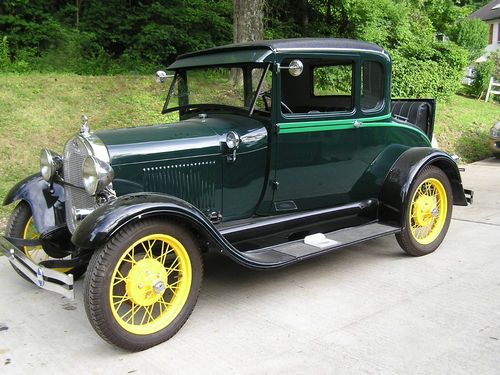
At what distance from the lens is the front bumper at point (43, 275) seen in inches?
118

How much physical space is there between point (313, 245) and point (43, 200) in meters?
2.12

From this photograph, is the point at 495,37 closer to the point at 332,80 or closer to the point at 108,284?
the point at 332,80

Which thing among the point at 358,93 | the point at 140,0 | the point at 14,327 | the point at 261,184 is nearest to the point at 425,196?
the point at 358,93

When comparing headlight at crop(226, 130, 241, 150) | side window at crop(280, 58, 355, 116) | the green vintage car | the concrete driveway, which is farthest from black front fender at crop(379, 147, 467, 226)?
headlight at crop(226, 130, 241, 150)

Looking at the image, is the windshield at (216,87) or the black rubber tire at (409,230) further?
the black rubber tire at (409,230)

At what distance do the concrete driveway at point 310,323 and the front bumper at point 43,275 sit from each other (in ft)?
1.25

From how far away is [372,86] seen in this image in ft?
14.7

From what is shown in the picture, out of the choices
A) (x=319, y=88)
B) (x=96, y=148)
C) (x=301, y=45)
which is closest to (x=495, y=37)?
(x=319, y=88)

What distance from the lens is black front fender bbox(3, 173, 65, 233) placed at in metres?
3.81

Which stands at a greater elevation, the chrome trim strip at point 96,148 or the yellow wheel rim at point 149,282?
the chrome trim strip at point 96,148

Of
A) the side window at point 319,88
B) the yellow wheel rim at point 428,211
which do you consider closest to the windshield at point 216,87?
the side window at point 319,88

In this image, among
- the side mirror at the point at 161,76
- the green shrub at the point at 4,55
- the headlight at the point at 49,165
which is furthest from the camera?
the green shrub at the point at 4,55

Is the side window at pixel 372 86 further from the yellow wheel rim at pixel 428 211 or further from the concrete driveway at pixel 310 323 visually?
the concrete driveway at pixel 310 323

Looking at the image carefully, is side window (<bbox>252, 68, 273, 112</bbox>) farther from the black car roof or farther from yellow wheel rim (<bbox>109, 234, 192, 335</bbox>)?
yellow wheel rim (<bbox>109, 234, 192, 335</bbox>)
